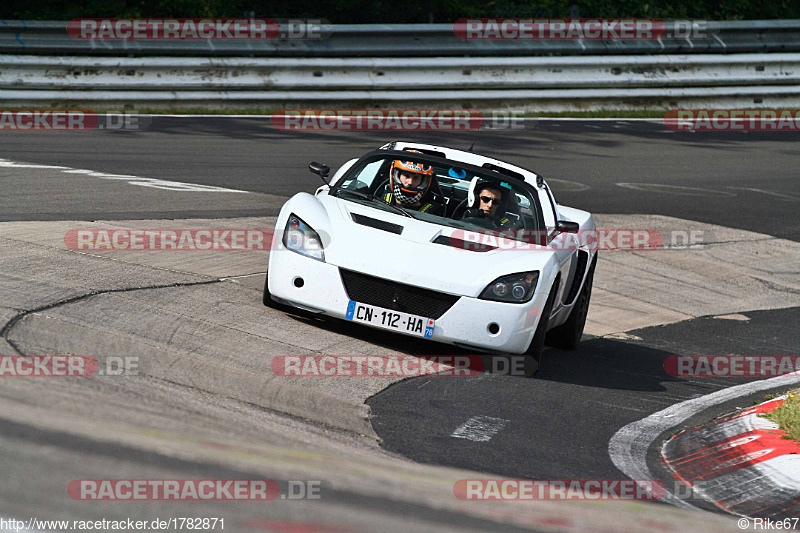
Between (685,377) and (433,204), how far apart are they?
2.38 m

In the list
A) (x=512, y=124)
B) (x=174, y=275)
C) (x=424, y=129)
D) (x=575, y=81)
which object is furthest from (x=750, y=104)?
(x=174, y=275)

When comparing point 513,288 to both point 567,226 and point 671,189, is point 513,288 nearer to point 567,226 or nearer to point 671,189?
point 567,226

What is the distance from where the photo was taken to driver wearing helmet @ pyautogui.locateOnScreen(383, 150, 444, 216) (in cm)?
830

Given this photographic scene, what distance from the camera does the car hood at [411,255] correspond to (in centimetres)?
709

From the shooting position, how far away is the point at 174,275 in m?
8.36

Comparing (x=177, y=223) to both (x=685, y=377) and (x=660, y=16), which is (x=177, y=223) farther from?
(x=660, y=16)

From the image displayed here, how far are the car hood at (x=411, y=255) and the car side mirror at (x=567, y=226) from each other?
1.52 feet

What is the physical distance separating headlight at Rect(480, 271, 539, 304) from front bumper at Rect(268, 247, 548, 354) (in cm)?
4

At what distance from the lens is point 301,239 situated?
7441 millimetres

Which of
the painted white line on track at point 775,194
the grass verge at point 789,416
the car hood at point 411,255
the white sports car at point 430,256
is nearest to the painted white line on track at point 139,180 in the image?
the white sports car at point 430,256

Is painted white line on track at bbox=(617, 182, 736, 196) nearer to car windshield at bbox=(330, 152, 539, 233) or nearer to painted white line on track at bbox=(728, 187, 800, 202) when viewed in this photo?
painted white line on track at bbox=(728, 187, 800, 202)

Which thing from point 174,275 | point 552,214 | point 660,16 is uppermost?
point 660,16

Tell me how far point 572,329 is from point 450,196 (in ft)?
4.81

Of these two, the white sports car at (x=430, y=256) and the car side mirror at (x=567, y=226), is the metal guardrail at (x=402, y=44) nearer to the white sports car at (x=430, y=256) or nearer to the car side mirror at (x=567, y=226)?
the white sports car at (x=430, y=256)
